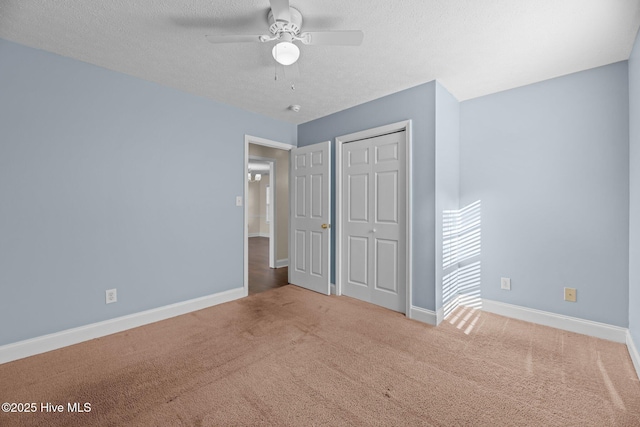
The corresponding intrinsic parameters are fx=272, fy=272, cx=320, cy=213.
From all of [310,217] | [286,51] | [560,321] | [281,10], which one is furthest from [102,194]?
[560,321]

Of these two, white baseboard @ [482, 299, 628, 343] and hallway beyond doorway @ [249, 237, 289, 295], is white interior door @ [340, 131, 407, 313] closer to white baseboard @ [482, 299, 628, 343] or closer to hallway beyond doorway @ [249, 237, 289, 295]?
white baseboard @ [482, 299, 628, 343]

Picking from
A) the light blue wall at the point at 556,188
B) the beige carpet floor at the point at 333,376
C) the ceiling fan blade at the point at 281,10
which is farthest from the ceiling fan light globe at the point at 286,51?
the light blue wall at the point at 556,188

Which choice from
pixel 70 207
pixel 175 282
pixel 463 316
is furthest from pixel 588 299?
pixel 70 207

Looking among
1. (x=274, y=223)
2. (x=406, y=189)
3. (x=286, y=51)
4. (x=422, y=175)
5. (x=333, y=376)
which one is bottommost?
(x=333, y=376)

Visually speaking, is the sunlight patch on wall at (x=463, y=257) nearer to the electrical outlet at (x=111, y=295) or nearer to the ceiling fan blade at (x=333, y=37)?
the ceiling fan blade at (x=333, y=37)

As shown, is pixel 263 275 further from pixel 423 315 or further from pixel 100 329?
pixel 423 315

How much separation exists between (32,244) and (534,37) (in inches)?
167

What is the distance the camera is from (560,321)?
8.67 ft

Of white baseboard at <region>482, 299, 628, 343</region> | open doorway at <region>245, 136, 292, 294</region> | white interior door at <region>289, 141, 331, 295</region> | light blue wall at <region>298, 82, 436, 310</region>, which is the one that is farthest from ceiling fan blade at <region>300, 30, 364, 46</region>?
white baseboard at <region>482, 299, 628, 343</region>

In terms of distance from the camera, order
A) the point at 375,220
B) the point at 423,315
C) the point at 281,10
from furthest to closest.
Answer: the point at 375,220 → the point at 423,315 → the point at 281,10

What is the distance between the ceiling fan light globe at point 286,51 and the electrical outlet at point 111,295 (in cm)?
256

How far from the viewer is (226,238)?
3.45 meters

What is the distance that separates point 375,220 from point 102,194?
281cm

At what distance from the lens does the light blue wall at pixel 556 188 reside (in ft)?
7.92
